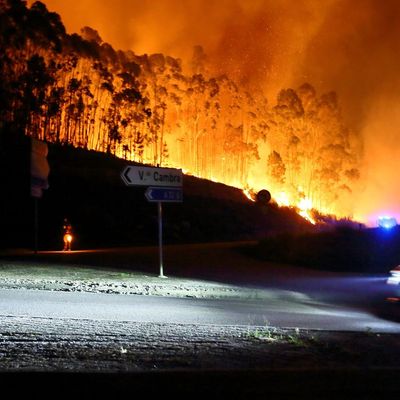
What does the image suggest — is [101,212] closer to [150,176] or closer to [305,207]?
[150,176]

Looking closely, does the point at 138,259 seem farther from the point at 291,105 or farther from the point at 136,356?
the point at 291,105

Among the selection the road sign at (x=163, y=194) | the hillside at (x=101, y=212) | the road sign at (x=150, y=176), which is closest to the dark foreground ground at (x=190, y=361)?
the road sign at (x=150, y=176)

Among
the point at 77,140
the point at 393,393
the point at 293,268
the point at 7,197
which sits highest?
the point at 77,140

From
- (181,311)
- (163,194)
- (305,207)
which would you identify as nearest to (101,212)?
(163,194)

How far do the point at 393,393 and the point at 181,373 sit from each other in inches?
80.1

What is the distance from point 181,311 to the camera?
11.5m

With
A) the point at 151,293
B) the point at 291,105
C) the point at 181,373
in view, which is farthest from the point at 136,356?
the point at 291,105

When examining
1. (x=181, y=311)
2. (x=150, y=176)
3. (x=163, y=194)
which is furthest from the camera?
(x=163, y=194)

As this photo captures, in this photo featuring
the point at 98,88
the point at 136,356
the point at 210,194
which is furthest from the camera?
the point at 98,88

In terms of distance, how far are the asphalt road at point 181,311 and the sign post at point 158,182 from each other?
488 centimetres

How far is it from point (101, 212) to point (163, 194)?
3100 centimetres

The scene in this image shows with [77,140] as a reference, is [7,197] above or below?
below

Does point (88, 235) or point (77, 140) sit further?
point (77, 140)

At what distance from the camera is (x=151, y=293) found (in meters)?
15.2
